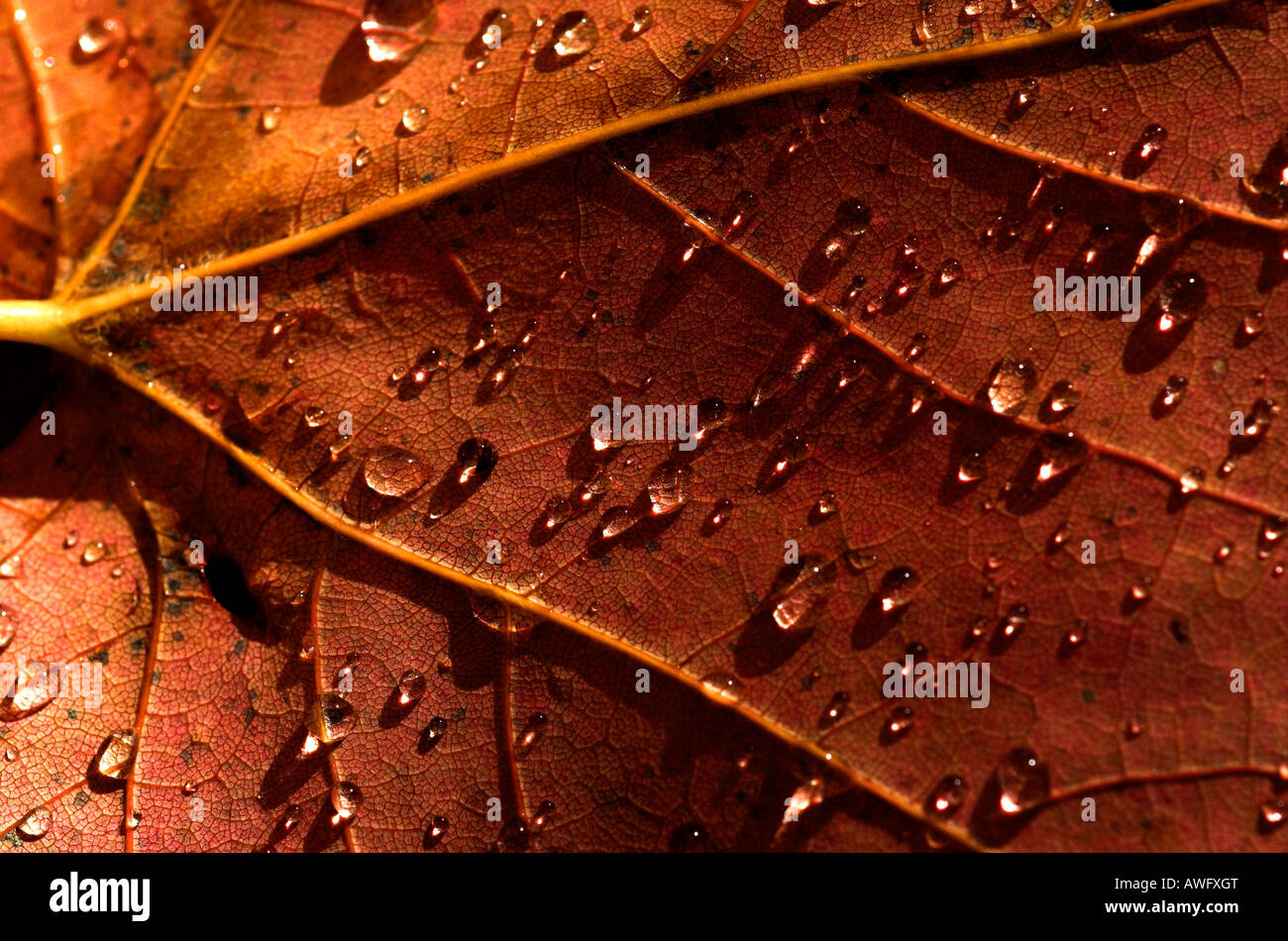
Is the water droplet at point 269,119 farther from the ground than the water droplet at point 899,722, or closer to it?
farther from the ground

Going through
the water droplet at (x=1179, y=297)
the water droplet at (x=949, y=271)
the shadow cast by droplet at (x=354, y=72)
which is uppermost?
the shadow cast by droplet at (x=354, y=72)

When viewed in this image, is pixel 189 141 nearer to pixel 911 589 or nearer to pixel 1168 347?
pixel 911 589

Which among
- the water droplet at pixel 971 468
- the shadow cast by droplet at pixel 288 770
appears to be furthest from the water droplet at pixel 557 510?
the water droplet at pixel 971 468

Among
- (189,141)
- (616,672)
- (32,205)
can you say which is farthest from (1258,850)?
(32,205)

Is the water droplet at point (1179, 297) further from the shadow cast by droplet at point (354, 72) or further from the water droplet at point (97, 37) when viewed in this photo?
the water droplet at point (97, 37)

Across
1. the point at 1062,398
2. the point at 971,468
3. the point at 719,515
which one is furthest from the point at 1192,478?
the point at 719,515

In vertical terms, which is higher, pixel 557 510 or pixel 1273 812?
pixel 557 510

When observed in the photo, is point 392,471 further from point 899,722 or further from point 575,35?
point 899,722
